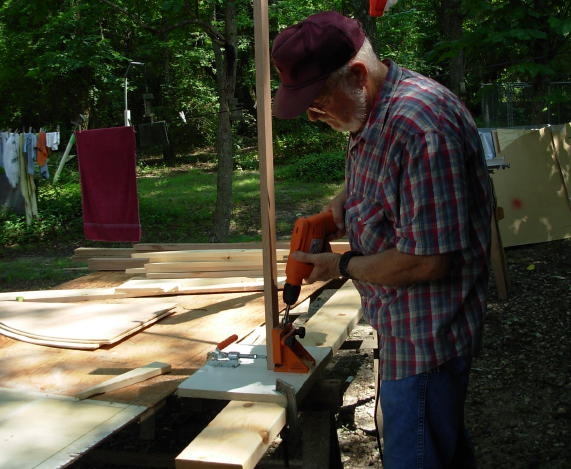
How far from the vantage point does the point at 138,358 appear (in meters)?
3.04

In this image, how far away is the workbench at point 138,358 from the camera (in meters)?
2.47

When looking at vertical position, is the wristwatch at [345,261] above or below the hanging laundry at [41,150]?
below

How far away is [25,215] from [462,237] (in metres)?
11.6

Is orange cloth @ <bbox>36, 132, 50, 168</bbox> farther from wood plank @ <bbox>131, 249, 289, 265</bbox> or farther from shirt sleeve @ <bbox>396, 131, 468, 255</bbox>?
shirt sleeve @ <bbox>396, 131, 468, 255</bbox>

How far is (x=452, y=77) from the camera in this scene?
43.1ft

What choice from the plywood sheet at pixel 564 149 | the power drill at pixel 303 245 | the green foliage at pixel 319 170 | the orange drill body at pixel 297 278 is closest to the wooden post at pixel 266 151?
the orange drill body at pixel 297 278

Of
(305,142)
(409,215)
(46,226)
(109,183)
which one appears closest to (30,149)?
(46,226)

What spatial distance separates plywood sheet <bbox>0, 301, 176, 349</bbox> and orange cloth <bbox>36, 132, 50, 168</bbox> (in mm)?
7509

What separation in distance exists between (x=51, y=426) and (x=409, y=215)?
1394 millimetres

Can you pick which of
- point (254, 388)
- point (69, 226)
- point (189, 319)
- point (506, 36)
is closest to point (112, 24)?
point (69, 226)

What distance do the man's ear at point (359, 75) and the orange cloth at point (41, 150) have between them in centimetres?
1004

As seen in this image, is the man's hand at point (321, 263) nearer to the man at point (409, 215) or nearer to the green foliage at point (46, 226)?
the man at point (409, 215)

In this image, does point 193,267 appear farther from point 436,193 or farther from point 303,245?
point 436,193

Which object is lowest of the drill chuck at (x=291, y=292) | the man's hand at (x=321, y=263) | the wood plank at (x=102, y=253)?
the wood plank at (x=102, y=253)
